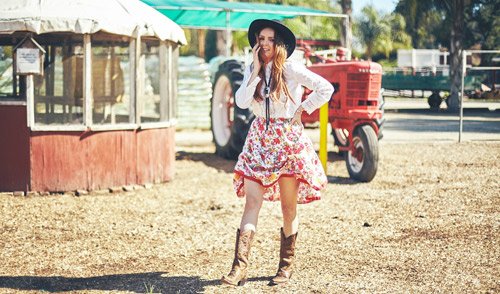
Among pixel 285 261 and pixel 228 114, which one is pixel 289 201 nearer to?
pixel 285 261

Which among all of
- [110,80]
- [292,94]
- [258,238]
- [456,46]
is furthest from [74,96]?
[456,46]

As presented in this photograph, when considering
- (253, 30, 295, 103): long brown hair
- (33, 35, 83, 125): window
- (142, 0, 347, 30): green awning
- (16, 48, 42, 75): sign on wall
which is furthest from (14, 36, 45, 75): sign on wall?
(142, 0, 347, 30): green awning

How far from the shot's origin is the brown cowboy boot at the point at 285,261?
577 cm

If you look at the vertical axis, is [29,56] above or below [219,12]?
below

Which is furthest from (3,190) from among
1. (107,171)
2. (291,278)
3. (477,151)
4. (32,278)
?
(477,151)

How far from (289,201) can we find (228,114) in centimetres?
911

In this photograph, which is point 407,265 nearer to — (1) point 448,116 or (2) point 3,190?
(2) point 3,190

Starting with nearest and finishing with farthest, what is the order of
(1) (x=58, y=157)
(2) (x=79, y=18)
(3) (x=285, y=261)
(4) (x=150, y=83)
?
1. (3) (x=285, y=261)
2. (2) (x=79, y=18)
3. (1) (x=58, y=157)
4. (4) (x=150, y=83)

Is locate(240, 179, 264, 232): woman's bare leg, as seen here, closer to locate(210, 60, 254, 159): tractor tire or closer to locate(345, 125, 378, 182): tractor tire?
locate(345, 125, 378, 182): tractor tire

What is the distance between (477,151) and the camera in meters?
14.5

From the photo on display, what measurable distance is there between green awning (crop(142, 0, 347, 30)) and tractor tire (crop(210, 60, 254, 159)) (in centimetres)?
176

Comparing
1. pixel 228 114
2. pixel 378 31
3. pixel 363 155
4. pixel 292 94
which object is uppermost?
pixel 378 31

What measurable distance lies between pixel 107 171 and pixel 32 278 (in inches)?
160

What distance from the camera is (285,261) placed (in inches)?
229
